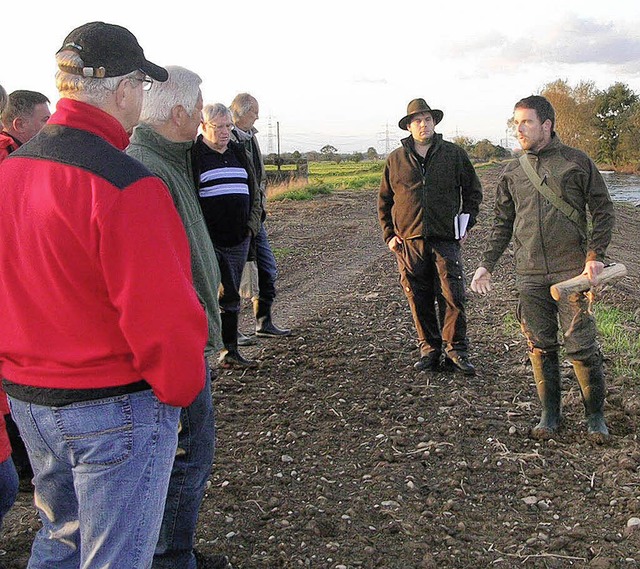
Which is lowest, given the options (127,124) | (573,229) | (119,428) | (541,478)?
(541,478)

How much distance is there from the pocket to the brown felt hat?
13.7 ft

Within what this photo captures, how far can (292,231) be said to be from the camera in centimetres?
1582

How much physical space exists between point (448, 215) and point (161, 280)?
402 centimetres

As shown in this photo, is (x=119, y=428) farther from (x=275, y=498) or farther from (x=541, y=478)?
(x=541, y=478)

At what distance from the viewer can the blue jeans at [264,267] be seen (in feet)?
22.1

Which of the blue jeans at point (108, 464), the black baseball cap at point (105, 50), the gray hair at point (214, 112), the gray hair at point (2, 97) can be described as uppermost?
the gray hair at point (2, 97)

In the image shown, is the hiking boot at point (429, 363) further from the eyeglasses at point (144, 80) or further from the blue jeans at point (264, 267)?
the eyeglasses at point (144, 80)

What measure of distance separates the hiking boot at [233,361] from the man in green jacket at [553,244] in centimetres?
239

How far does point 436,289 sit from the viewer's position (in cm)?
585

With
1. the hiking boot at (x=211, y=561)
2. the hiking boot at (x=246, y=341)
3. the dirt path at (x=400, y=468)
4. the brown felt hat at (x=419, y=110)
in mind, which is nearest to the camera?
the hiking boot at (x=211, y=561)

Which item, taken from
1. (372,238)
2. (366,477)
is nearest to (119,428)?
(366,477)

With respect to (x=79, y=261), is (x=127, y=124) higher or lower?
higher

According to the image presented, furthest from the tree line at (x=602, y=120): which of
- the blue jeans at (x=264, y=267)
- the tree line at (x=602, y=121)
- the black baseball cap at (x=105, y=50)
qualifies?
the black baseball cap at (x=105, y=50)

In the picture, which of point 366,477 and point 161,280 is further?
point 366,477
